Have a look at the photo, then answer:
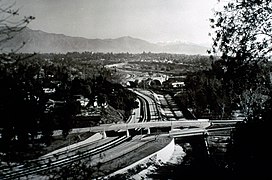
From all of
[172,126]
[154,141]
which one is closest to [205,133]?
[172,126]

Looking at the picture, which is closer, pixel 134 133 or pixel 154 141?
pixel 154 141

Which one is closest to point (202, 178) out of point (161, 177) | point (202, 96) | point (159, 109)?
point (161, 177)

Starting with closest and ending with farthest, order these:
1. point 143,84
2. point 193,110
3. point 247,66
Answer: point 247,66 < point 193,110 < point 143,84

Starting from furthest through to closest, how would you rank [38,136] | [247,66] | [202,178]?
1. [202,178]
2. [247,66]
3. [38,136]

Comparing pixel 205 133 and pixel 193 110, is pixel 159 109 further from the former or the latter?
pixel 205 133

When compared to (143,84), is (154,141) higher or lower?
lower

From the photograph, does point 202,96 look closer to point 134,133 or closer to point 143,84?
point 134,133

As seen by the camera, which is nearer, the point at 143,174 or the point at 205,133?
the point at 143,174

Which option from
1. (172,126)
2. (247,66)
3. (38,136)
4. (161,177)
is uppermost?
(247,66)

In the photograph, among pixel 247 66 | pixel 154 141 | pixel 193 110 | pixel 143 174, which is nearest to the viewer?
pixel 247 66
